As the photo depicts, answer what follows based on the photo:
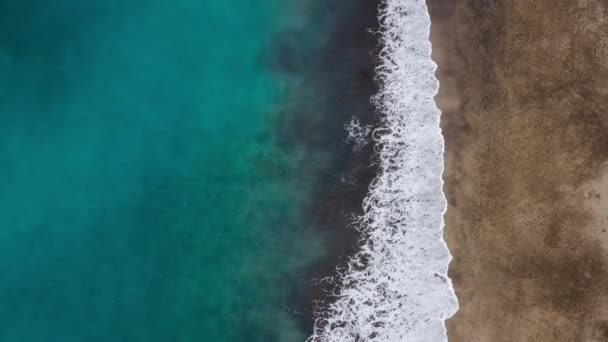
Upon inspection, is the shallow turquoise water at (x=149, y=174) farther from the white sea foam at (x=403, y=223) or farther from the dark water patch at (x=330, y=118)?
the white sea foam at (x=403, y=223)

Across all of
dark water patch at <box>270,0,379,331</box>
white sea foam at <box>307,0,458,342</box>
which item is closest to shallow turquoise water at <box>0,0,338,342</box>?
dark water patch at <box>270,0,379,331</box>

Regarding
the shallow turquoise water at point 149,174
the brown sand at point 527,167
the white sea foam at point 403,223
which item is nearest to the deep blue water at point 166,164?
the shallow turquoise water at point 149,174

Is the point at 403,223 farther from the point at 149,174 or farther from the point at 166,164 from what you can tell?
the point at 149,174

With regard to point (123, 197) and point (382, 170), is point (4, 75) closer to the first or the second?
point (123, 197)

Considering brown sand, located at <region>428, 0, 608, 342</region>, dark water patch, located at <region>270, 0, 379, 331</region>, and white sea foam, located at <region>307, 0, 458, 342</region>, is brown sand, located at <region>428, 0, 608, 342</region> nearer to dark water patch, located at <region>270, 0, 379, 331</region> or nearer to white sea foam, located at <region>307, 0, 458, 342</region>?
white sea foam, located at <region>307, 0, 458, 342</region>

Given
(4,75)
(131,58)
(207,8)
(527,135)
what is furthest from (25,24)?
(527,135)
